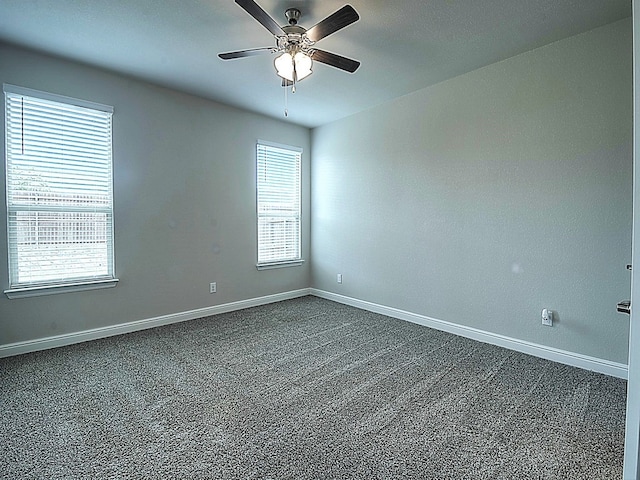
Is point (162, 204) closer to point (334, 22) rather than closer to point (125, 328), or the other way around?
point (125, 328)

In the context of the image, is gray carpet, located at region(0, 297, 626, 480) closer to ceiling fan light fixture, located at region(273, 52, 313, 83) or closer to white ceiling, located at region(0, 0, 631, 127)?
ceiling fan light fixture, located at region(273, 52, 313, 83)

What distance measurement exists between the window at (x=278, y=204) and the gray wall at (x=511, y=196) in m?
1.00

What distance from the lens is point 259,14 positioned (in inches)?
80.7

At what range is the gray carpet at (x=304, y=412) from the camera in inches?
67.1

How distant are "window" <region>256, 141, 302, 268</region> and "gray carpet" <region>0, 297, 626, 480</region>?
179cm

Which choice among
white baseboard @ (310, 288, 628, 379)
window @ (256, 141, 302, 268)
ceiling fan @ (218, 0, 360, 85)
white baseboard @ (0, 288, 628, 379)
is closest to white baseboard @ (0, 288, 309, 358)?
white baseboard @ (0, 288, 628, 379)

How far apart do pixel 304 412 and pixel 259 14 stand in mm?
2437

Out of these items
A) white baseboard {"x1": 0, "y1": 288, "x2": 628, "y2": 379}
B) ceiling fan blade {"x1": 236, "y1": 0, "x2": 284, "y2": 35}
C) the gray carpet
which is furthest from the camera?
white baseboard {"x1": 0, "y1": 288, "x2": 628, "y2": 379}

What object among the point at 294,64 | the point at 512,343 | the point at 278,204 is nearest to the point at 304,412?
the point at 512,343

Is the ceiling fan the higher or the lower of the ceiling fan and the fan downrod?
the lower

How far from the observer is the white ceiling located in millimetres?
2352

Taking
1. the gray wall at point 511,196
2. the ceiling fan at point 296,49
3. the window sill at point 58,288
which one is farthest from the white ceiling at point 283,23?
the window sill at point 58,288

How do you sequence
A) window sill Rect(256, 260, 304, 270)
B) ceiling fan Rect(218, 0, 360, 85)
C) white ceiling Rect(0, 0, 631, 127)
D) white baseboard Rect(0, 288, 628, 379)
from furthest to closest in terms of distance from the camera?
1. window sill Rect(256, 260, 304, 270)
2. white baseboard Rect(0, 288, 628, 379)
3. white ceiling Rect(0, 0, 631, 127)
4. ceiling fan Rect(218, 0, 360, 85)

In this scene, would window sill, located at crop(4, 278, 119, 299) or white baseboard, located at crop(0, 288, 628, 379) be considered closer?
white baseboard, located at crop(0, 288, 628, 379)
